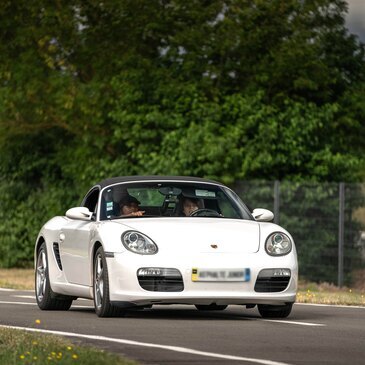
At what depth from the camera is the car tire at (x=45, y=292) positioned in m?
16.1

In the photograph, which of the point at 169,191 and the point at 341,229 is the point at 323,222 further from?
the point at 169,191

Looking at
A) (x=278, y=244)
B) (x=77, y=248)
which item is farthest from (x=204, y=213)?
(x=77, y=248)

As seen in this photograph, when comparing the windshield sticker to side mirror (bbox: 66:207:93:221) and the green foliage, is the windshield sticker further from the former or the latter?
the green foliage

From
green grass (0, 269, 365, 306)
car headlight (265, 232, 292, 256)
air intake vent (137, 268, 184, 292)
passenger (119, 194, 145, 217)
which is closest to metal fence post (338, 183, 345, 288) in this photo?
green grass (0, 269, 365, 306)

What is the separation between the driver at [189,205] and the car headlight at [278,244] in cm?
127

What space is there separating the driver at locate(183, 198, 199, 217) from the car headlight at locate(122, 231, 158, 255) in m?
1.42

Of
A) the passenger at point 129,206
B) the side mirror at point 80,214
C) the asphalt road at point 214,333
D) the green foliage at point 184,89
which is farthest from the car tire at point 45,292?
the green foliage at point 184,89

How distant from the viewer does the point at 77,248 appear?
15234 mm

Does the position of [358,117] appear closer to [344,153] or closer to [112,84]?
[344,153]

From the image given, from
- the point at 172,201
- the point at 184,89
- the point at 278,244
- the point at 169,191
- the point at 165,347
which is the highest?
the point at 184,89

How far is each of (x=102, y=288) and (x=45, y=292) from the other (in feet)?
7.34

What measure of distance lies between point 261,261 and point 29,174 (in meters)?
20.9

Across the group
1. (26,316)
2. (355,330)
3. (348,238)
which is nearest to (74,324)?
(26,316)

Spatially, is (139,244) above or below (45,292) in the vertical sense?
above
